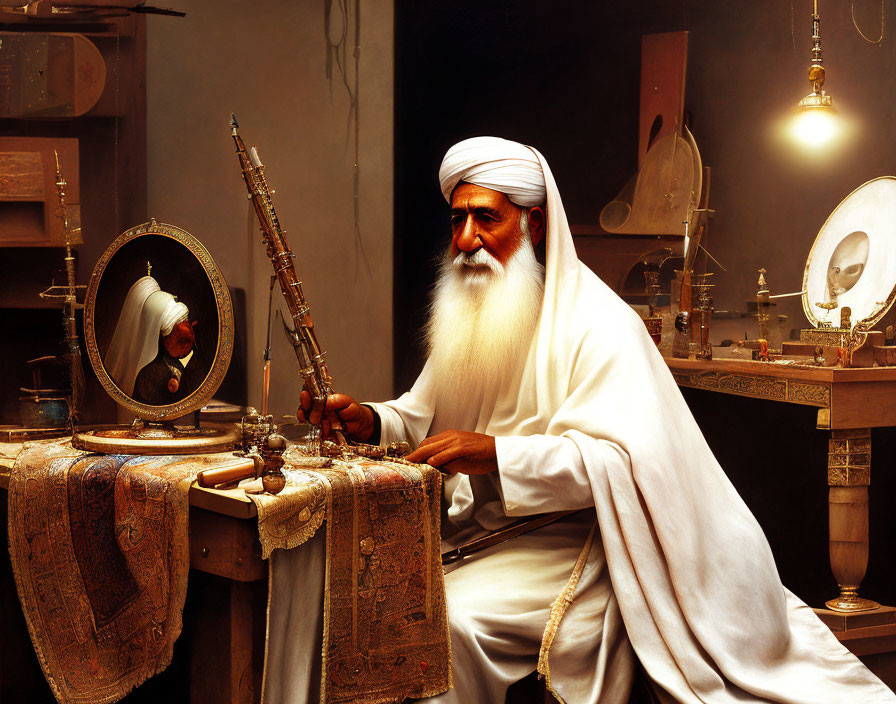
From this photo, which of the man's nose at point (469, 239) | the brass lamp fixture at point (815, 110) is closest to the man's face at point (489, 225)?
the man's nose at point (469, 239)

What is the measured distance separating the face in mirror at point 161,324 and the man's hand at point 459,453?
682 mm

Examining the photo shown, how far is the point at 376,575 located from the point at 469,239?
1059 mm

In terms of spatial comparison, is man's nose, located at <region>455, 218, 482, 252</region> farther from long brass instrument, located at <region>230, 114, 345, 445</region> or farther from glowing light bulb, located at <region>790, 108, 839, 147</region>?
glowing light bulb, located at <region>790, 108, 839, 147</region>

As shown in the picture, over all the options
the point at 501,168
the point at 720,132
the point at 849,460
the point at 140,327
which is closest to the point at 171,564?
the point at 140,327

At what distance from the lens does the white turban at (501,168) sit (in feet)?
9.30

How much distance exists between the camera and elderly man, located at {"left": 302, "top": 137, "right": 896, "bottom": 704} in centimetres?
246

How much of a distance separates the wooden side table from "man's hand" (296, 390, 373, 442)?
199 cm

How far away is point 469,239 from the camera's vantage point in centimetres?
283

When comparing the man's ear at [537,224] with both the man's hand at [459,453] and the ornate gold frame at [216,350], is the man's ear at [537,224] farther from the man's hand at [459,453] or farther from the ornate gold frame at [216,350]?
the ornate gold frame at [216,350]

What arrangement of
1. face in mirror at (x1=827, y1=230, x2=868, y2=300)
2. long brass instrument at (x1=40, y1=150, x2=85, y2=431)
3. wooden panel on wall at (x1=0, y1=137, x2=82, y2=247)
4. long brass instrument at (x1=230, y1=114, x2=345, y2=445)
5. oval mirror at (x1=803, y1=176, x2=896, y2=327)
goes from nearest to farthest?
long brass instrument at (x1=230, y1=114, x2=345, y2=445), long brass instrument at (x1=40, y1=150, x2=85, y2=431), wooden panel on wall at (x1=0, y1=137, x2=82, y2=247), oval mirror at (x1=803, y1=176, x2=896, y2=327), face in mirror at (x1=827, y1=230, x2=868, y2=300)

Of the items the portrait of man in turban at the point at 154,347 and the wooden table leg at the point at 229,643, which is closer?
the wooden table leg at the point at 229,643

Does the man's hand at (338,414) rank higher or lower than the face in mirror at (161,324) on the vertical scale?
lower

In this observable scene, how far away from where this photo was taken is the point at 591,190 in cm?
484

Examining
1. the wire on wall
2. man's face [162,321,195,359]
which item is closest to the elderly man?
man's face [162,321,195,359]
